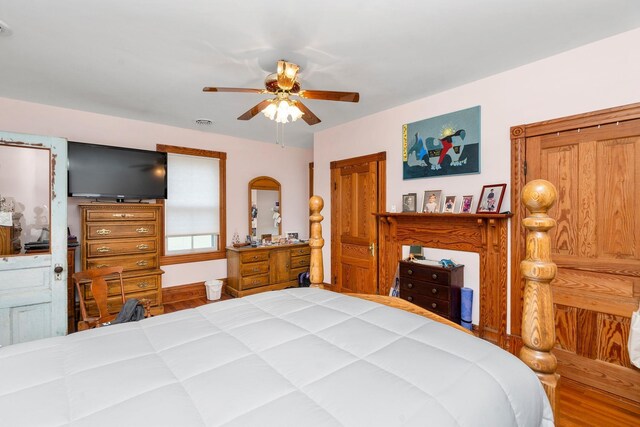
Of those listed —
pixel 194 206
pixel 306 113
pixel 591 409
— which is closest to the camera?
pixel 591 409

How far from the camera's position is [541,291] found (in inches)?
44.9

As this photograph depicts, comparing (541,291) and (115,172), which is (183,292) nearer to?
(115,172)

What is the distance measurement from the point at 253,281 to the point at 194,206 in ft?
4.75

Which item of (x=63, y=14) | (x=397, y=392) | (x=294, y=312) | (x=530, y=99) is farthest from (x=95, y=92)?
(x=530, y=99)

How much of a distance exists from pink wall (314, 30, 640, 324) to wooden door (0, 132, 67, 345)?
10.4 feet

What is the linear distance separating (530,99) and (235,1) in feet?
7.94

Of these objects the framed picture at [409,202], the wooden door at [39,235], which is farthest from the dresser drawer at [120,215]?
the framed picture at [409,202]

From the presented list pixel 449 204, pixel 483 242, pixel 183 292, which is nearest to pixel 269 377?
pixel 483 242

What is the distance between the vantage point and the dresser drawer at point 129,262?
333 cm

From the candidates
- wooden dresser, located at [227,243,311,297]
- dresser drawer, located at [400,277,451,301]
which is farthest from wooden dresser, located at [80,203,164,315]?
dresser drawer, located at [400,277,451,301]

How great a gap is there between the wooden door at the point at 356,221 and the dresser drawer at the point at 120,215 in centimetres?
239

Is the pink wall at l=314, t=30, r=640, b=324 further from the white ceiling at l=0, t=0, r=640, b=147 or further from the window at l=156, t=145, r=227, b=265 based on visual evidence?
the window at l=156, t=145, r=227, b=265

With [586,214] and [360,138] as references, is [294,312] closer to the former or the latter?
[586,214]

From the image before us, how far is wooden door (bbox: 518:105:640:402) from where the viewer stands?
6.89 ft
